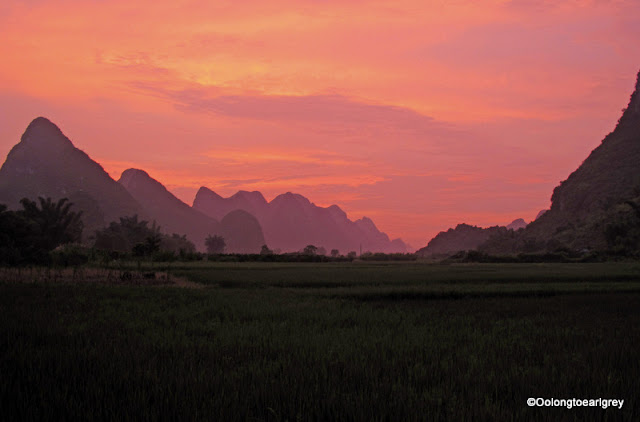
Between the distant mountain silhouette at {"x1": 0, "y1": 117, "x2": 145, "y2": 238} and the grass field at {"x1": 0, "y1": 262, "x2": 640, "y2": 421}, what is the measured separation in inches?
5907

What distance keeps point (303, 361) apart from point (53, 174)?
18891cm

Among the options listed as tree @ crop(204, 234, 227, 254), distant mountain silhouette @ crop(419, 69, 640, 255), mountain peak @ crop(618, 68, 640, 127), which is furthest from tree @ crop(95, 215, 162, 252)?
mountain peak @ crop(618, 68, 640, 127)

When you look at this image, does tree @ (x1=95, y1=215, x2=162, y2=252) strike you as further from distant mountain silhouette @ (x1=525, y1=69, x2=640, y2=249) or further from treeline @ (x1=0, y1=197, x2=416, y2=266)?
distant mountain silhouette @ (x1=525, y1=69, x2=640, y2=249)

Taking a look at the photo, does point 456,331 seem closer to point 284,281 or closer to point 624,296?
point 624,296

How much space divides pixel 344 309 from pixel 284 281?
11796mm

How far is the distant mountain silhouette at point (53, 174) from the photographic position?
15925 cm

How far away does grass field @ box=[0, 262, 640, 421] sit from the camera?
4.81 m

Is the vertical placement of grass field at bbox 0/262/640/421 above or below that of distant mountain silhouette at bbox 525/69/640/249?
below

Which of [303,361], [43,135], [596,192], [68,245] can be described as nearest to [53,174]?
[43,135]

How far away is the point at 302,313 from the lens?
41.8 feet

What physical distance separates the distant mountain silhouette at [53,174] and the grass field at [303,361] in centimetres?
15004

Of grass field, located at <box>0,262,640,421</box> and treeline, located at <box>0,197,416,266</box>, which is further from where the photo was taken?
treeline, located at <box>0,197,416,266</box>

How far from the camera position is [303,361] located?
6984 mm

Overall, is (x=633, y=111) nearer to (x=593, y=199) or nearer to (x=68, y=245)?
(x=593, y=199)
